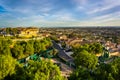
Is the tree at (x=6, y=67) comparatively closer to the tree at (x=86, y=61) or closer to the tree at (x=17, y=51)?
the tree at (x=86, y=61)

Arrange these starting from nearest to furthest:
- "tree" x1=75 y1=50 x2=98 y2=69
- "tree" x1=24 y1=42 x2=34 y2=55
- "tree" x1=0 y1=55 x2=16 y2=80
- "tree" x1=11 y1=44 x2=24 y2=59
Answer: "tree" x1=0 y1=55 x2=16 y2=80 → "tree" x1=75 y1=50 x2=98 y2=69 → "tree" x1=11 y1=44 x2=24 y2=59 → "tree" x1=24 y1=42 x2=34 y2=55

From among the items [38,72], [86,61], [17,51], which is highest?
[38,72]

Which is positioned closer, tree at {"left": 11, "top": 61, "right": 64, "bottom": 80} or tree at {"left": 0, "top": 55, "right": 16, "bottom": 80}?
tree at {"left": 11, "top": 61, "right": 64, "bottom": 80}

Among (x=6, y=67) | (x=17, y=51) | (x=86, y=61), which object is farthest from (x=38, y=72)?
(x=17, y=51)

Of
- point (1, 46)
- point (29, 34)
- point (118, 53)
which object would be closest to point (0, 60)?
point (1, 46)

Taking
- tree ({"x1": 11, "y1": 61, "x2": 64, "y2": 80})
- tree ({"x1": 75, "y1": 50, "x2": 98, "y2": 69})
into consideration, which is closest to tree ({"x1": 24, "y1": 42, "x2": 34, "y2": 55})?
tree ({"x1": 75, "y1": 50, "x2": 98, "y2": 69})

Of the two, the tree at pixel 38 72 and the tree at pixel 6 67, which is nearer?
the tree at pixel 38 72

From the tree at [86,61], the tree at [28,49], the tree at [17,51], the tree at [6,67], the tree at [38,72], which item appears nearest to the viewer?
the tree at [38,72]

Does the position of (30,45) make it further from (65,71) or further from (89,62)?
(89,62)

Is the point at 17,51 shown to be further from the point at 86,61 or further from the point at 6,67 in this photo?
the point at 6,67

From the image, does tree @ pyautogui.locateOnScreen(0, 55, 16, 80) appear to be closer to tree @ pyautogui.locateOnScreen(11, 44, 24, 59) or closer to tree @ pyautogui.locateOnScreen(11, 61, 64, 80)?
tree @ pyautogui.locateOnScreen(11, 61, 64, 80)

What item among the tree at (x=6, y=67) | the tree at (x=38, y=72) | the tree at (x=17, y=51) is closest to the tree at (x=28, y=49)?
the tree at (x=17, y=51)
